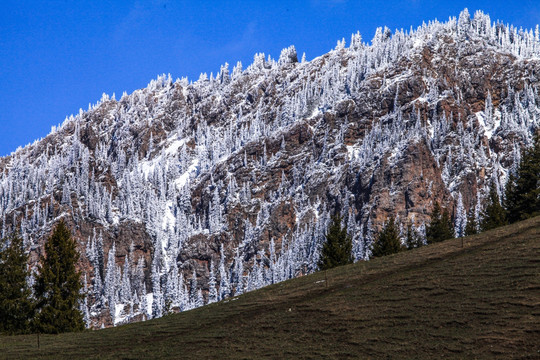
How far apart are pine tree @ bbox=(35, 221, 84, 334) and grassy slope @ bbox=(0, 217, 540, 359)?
7.69 meters

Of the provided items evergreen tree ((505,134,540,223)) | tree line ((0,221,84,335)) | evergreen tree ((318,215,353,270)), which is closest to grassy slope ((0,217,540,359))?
tree line ((0,221,84,335))

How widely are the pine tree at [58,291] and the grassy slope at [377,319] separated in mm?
7690

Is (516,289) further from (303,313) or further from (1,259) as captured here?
(1,259)

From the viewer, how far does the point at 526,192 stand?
9806 centimetres

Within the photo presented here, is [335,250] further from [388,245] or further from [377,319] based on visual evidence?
[377,319]

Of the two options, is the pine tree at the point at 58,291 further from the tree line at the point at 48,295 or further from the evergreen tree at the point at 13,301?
the evergreen tree at the point at 13,301

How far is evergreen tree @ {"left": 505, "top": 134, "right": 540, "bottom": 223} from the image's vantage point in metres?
96.1

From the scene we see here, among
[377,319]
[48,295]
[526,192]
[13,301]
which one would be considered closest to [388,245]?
[526,192]

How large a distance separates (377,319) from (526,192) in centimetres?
6369

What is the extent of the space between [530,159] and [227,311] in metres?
64.0

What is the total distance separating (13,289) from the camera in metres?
67.4

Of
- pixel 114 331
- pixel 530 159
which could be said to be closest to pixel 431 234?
pixel 530 159

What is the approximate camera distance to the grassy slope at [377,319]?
37844mm

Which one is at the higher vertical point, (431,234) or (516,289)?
(431,234)
